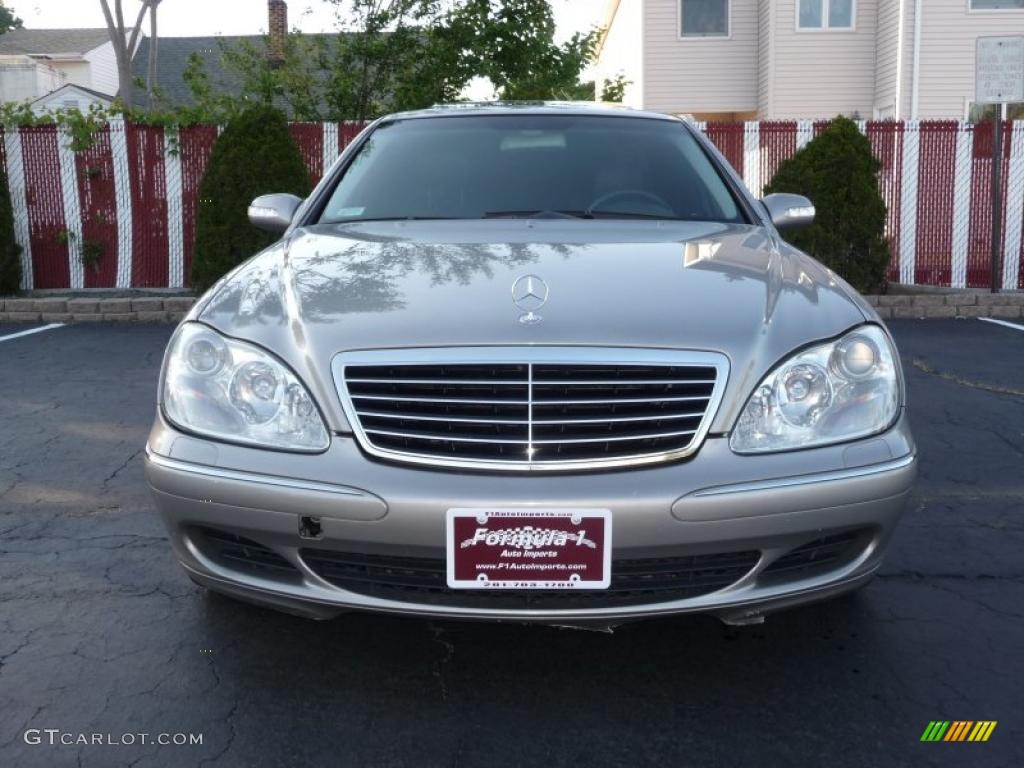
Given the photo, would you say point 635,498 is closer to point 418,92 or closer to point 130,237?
point 130,237

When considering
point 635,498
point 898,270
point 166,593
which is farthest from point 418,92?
point 635,498

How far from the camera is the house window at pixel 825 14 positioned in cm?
1758

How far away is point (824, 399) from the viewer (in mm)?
2328

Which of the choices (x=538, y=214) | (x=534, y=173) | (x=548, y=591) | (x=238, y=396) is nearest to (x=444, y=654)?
(x=548, y=591)

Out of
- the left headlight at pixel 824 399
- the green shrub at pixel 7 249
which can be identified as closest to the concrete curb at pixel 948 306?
the left headlight at pixel 824 399

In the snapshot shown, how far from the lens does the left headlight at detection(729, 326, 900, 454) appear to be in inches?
88.4

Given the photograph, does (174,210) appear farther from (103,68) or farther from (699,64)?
(103,68)

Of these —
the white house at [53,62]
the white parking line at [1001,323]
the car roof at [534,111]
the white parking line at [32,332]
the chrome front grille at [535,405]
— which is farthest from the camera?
the white house at [53,62]

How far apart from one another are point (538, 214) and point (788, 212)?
3.17ft

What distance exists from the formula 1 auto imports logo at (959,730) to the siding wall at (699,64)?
17.2m

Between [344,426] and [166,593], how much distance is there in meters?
1.15

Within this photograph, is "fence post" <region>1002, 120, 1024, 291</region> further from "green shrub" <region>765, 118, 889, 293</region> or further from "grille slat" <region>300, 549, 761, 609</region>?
"grille slat" <region>300, 549, 761, 609</region>

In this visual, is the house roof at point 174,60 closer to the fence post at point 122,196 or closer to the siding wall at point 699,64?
the siding wall at point 699,64

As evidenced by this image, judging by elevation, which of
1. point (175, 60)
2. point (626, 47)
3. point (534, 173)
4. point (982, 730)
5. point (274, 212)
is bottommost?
point (982, 730)
